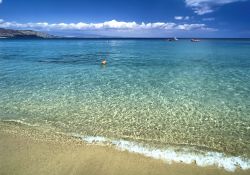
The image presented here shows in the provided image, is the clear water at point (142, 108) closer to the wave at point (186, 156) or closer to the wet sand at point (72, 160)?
the wave at point (186, 156)

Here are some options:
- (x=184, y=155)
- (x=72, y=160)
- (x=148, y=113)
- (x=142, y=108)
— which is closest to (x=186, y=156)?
(x=184, y=155)

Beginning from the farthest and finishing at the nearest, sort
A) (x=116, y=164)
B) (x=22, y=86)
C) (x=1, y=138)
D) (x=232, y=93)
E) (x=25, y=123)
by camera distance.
→ (x=22, y=86), (x=232, y=93), (x=25, y=123), (x=1, y=138), (x=116, y=164)

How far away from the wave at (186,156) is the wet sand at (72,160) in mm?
276

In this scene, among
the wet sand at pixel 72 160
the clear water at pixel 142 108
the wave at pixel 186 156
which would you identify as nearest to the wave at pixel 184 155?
the wave at pixel 186 156

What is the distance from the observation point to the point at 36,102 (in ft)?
52.5

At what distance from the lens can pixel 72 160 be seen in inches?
351

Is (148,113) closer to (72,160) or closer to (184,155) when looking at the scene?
(184,155)

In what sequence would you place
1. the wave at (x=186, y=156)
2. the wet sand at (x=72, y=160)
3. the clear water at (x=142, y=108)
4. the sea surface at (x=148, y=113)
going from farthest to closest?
1. the clear water at (x=142, y=108)
2. the sea surface at (x=148, y=113)
3. the wave at (x=186, y=156)
4. the wet sand at (x=72, y=160)

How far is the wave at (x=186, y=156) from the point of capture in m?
8.86

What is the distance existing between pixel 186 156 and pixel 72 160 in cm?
403

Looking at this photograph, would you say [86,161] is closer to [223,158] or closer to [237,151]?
[223,158]

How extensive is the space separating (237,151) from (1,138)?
9.36 m

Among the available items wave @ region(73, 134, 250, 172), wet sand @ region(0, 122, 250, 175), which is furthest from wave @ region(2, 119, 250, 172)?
wet sand @ region(0, 122, 250, 175)

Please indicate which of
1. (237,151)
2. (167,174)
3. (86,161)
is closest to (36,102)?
(86,161)
